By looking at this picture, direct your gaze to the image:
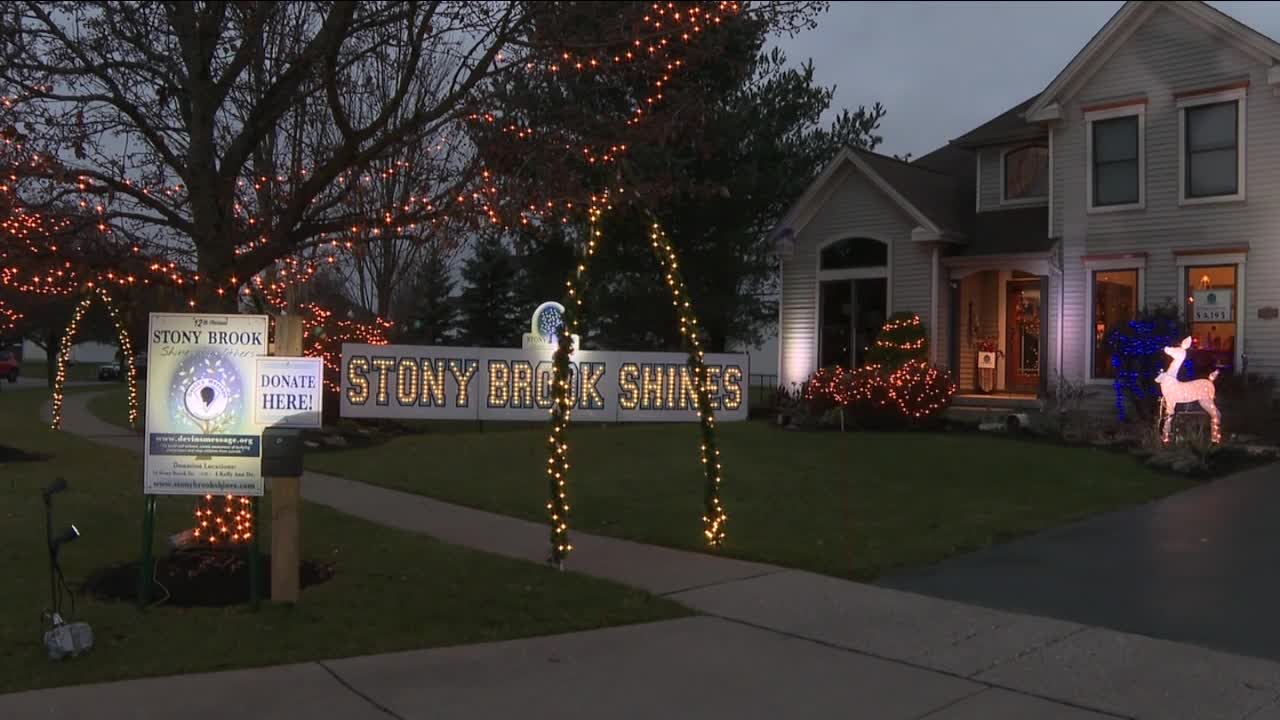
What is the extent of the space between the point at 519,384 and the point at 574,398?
478 millimetres

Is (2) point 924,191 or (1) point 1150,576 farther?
(2) point 924,191

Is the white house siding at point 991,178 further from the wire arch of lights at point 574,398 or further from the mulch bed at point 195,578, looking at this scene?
the mulch bed at point 195,578

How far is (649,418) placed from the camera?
9.48m

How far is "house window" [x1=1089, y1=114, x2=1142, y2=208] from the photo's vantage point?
745 inches

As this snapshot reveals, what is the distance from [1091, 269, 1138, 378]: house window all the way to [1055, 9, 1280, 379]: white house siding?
251 millimetres

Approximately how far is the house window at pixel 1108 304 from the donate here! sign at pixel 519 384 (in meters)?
11.3

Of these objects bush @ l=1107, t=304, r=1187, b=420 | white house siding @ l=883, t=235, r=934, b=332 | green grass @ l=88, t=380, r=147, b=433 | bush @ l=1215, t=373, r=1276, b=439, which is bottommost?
green grass @ l=88, t=380, r=147, b=433

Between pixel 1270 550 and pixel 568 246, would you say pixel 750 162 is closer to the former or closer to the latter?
pixel 568 246

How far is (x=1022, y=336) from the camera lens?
71.4ft

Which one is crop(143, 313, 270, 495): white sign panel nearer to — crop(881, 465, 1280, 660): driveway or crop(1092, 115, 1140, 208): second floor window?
crop(881, 465, 1280, 660): driveway

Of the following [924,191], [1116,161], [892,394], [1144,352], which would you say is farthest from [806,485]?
[924,191]

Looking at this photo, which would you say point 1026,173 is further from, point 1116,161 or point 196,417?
point 196,417

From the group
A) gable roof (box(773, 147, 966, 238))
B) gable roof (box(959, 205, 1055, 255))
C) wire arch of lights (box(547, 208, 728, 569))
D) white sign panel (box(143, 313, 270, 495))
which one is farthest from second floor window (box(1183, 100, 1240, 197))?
white sign panel (box(143, 313, 270, 495))

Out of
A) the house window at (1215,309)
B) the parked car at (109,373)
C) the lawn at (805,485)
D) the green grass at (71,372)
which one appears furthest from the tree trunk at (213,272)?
the green grass at (71,372)
